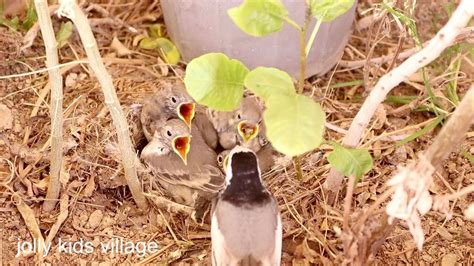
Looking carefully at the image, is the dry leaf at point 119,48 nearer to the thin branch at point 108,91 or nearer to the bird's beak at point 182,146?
the bird's beak at point 182,146

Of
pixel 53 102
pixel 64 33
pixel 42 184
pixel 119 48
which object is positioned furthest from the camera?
pixel 119 48

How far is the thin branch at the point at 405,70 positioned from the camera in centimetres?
157

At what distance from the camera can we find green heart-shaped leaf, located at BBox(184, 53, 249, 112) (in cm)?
176

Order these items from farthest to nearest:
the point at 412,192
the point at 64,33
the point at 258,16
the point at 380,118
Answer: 1. the point at 64,33
2. the point at 380,118
3. the point at 258,16
4. the point at 412,192

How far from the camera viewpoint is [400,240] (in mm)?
2119

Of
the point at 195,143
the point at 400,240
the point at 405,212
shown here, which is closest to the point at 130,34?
the point at 195,143

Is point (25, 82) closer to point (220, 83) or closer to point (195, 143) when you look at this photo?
point (195, 143)

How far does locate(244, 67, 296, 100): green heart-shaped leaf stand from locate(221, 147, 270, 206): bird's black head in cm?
23

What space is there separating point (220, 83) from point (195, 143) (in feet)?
1.68

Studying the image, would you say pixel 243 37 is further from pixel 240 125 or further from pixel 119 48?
pixel 119 48

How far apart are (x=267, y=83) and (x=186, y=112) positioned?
632 millimetres

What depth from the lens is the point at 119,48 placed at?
2729mm

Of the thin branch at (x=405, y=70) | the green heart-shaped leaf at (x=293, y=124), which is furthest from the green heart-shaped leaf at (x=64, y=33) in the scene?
the green heart-shaped leaf at (x=293, y=124)

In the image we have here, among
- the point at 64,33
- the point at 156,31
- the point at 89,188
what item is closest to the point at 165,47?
the point at 156,31
